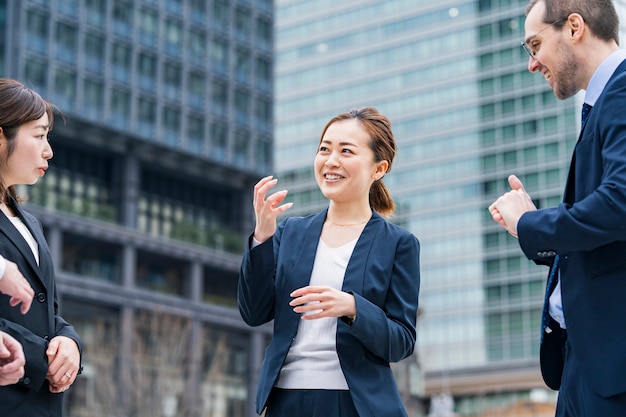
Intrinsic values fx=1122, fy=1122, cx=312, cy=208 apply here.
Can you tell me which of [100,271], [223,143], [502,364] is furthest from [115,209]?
[502,364]

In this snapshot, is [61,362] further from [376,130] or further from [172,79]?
[172,79]

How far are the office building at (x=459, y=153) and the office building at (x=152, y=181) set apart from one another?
27997 millimetres

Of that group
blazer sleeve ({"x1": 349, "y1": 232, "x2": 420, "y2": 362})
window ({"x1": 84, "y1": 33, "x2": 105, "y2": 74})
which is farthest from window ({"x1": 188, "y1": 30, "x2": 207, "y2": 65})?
blazer sleeve ({"x1": 349, "y1": 232, "x2": 420, "y2": 362})

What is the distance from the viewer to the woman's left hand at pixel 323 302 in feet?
15.7

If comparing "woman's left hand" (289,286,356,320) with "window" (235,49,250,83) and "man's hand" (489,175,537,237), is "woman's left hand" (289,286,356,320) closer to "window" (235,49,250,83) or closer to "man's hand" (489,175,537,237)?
"man's hand" (489,175,537,237)

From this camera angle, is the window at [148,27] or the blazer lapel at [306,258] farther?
the window at [148,27]

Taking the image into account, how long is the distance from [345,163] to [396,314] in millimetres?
790

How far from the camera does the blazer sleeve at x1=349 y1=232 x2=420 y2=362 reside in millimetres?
4980

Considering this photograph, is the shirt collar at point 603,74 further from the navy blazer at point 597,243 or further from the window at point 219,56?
the window at point 219,56

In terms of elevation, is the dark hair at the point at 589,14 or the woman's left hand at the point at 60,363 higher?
the dark hair at the point at 589,14

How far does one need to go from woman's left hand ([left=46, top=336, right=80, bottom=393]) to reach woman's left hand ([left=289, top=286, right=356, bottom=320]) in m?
1.09

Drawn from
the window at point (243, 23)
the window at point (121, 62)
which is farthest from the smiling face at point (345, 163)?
the window at point (243, 23)

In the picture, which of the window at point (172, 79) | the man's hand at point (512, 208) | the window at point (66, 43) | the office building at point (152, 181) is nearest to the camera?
the man's hand at point (512, 208)

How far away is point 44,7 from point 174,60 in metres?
9.60
